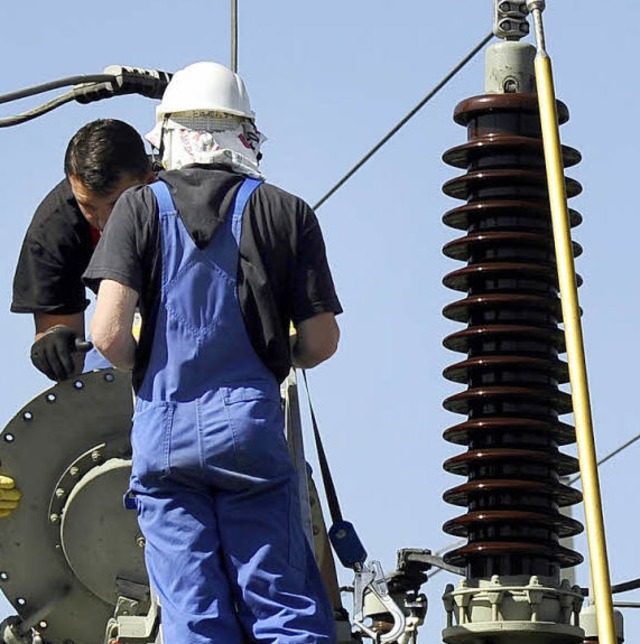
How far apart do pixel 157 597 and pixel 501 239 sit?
177 centimetres

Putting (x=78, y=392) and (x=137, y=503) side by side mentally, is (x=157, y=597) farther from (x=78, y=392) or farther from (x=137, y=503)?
(x=78, y=392)

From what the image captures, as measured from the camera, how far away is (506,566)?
24.5ft

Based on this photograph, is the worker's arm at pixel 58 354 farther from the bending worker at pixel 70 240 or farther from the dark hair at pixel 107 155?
the dark hair at pixel 107 155

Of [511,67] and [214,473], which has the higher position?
[511,67]

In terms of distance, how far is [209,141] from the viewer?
21.6 feet

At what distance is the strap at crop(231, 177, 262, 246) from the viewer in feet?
20.9

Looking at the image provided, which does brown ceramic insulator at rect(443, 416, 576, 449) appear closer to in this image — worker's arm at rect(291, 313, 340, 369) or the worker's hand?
worker's arm at rect(291, 313, 340, 369)

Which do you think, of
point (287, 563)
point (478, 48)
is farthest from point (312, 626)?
point (478, 48)

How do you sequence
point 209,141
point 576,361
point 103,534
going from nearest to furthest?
point 576,361
point 209,141
point 103,534

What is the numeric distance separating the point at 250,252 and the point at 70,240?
77.2 inches

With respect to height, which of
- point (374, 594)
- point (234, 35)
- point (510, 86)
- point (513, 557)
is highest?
point (234, 35)

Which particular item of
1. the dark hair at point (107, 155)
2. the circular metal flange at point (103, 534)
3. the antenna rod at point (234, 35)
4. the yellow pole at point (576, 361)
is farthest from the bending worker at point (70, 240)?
the yellow pole at point (576, 361)

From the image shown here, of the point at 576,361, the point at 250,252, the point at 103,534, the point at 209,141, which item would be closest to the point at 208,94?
the point at 209,141

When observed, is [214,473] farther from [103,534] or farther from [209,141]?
[103,534]
